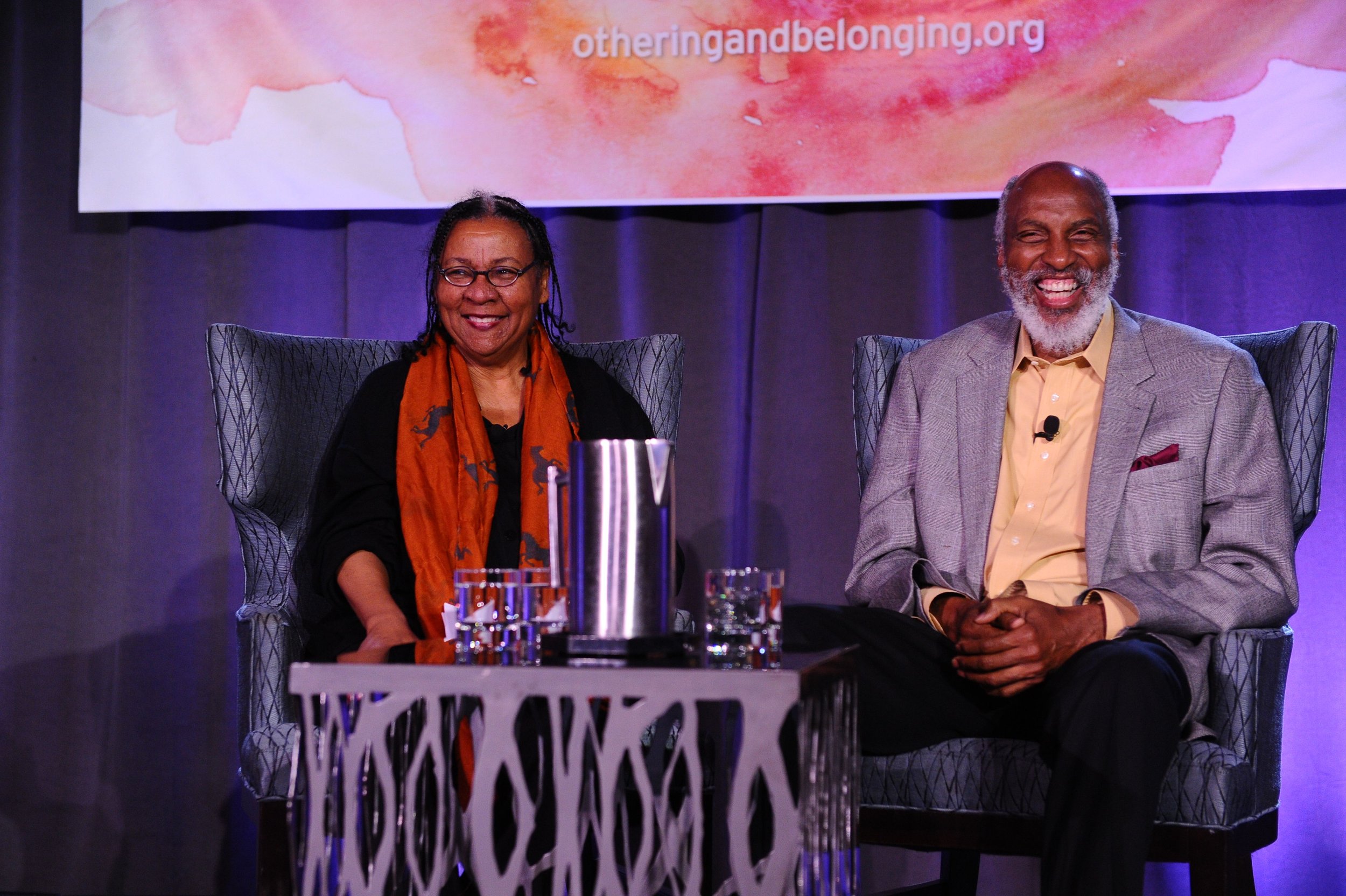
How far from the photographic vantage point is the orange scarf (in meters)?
2.15

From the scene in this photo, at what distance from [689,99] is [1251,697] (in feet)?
6.14

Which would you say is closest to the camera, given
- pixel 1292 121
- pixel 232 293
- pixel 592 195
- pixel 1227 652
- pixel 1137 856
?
pixel 1137 856

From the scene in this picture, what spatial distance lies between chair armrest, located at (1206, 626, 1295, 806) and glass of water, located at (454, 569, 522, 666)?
40.1 inches

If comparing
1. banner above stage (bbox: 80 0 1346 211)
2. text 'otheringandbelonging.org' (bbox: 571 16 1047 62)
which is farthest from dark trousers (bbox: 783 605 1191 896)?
text 'otheringandbelonging.org' (bbox: 571 16 1047 62)

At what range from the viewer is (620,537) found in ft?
4.43

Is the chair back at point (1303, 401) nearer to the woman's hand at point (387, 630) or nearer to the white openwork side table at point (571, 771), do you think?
the white openwork side table at point (571, 771)

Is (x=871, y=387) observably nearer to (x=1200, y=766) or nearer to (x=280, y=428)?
(x=1200, y=766)

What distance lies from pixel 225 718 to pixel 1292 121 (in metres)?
2.87

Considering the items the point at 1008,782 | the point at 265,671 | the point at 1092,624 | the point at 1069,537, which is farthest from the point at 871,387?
the point at 265,671

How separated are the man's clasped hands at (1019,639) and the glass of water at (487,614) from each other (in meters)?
0.74

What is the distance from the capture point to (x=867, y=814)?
1.85m

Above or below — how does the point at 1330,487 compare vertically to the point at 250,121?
below

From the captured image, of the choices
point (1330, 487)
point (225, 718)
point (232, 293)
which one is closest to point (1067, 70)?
point (1330, 487)

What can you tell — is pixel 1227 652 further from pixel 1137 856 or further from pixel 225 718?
pixel 225 718
